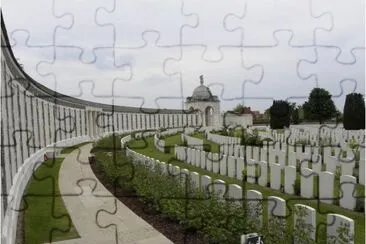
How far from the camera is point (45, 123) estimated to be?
673 inches

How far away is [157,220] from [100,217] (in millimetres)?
1376

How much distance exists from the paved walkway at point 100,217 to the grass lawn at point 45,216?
19cm

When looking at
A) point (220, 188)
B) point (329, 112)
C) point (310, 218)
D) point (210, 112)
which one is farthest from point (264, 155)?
point (210, 112)

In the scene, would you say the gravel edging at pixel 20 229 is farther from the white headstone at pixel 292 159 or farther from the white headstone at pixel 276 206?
the white headstone at pixel 292 159

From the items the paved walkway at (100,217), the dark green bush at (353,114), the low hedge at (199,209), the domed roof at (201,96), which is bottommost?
the paved walkway at (100,217)

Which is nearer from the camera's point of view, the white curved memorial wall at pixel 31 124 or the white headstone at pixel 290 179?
the white curved memorial wall at pixel 31 124

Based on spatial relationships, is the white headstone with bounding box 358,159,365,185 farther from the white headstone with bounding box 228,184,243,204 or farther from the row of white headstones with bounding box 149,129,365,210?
the white headstone with bounding box 228,184,243,204

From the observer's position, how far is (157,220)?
9164 millimetres

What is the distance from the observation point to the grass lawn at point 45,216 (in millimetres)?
8227

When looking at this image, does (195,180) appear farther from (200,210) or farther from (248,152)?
(248,152)

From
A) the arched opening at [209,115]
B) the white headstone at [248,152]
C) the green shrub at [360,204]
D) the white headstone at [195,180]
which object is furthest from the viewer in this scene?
the arched opening at [209,115]

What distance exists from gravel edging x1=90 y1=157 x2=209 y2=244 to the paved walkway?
0.15 metres

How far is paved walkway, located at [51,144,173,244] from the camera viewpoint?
7.99 meters

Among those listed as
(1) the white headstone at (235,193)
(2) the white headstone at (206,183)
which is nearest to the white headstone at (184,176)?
(2) the white headstone at (206,183)
